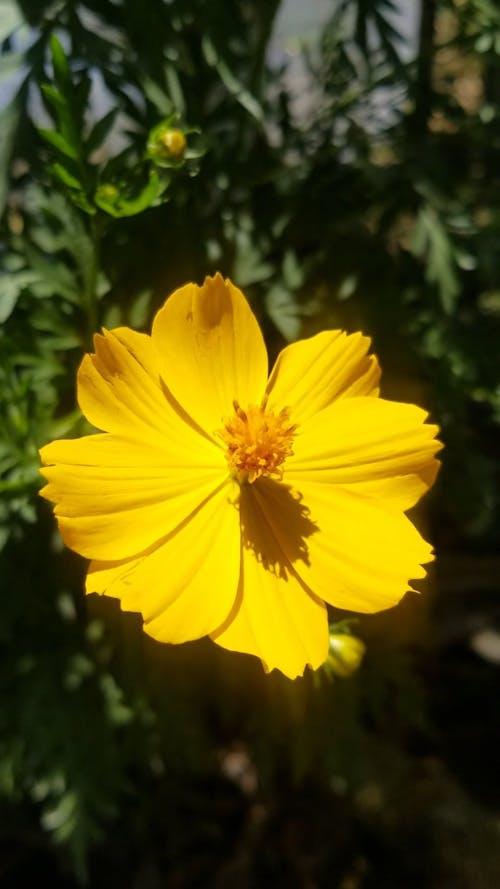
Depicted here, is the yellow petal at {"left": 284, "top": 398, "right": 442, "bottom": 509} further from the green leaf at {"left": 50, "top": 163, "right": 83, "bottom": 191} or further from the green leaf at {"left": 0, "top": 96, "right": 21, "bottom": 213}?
the green leaf at {"left": 0, "top": 96, "right": 21, "bottom": 213}

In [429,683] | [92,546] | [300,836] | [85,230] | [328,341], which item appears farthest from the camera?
[429,683]

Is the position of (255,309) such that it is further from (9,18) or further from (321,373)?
(9,18)

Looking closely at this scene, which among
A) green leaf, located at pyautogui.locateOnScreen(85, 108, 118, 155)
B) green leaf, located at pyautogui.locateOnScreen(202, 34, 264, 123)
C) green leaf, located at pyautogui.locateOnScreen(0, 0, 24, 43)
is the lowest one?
green leaf, located at pyautogui.locateOnScreen(202, 34, 264, 123)

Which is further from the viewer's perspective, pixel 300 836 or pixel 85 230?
pixel 300 836

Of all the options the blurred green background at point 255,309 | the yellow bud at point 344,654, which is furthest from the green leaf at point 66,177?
the yellow bud at point 344,654

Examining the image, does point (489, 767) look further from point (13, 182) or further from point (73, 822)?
point (13, 182)

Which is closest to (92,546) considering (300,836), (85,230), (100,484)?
(100,484)

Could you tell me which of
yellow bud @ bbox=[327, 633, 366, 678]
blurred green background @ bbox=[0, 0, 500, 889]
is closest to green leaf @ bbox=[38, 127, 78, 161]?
blurred green background @ bbox=[0, 0, 500, 889]

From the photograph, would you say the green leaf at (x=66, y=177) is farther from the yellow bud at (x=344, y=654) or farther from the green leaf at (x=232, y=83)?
the yellow bud at (x=344, y=654)
